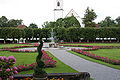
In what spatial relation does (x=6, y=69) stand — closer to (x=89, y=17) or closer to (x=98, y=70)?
(x=98, y=70)

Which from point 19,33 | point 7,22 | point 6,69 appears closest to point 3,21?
point 7,22

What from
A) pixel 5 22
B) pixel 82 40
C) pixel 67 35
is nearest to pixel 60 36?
pixel 67 35

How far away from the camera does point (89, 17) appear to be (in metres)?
61.4

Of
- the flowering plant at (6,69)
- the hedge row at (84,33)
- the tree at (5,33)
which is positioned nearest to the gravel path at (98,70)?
the flowering plant at (6,69)

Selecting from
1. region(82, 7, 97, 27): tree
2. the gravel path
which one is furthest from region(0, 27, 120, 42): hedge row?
the gravel path

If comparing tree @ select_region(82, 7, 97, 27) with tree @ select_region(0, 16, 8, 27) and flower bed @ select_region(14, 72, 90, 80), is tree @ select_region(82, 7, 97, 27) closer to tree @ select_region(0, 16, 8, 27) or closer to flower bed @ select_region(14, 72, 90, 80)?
tree @ select_region(0, 16, 8, 27)

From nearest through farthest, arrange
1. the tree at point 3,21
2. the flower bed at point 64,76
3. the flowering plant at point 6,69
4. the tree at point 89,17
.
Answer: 1. the flowering plant at point 6,69
2. the flower bed at point 64,76
3. the tree at point 89,17
4. the tree at point 3,21

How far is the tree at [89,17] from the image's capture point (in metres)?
61.5

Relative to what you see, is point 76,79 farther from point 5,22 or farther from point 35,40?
point 5,22

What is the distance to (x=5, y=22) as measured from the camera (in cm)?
7494

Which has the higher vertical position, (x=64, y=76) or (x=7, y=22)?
(x=7, y=22)

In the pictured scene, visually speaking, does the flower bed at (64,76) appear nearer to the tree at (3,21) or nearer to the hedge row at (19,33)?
the hedge row at (19,33)

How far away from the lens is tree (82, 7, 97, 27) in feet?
202

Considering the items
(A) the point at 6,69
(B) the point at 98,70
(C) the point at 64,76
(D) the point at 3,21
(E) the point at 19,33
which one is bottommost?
(B) the point at 98,70
